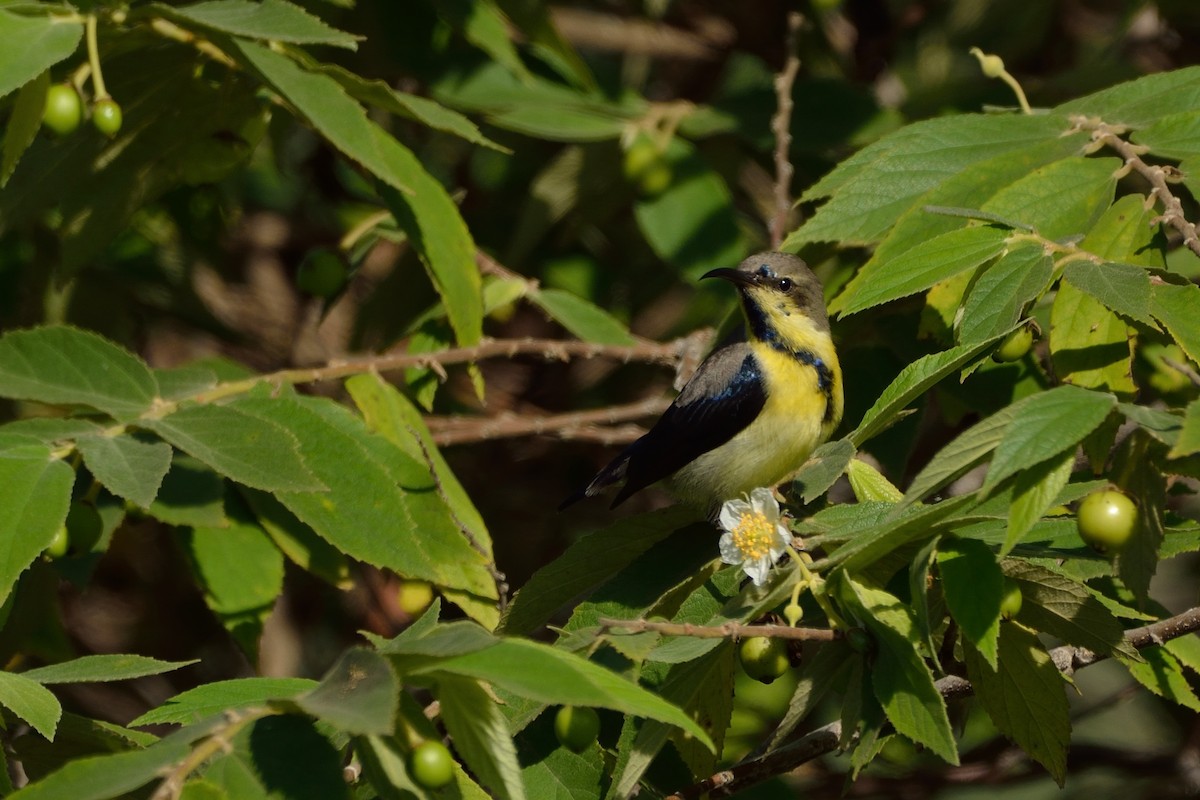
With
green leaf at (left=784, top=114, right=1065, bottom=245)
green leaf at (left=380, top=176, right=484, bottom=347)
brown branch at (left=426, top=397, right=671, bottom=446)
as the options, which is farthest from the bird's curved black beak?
green leaf at (left=784, top=114, right=1065, bottom=245)

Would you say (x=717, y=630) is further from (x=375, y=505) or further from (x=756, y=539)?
A: (x=375, y=505)

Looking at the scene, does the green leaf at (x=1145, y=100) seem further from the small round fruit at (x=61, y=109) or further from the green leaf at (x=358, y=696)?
the small round fruit at (x=61, y=109)

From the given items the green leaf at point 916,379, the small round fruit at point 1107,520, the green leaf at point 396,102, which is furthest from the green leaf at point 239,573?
the small round fruit at point 1107,520

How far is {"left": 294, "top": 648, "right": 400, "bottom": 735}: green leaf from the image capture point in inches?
69.6

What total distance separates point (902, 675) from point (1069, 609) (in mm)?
389

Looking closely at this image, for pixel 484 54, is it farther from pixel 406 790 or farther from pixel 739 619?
pixel 406 790

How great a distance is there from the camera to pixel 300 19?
9.81 ft

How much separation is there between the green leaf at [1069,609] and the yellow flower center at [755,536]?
1.45 ft

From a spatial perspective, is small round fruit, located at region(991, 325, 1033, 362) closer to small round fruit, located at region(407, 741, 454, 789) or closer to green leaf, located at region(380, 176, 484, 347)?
green leaf, located at region(380, 176, 484, 347)

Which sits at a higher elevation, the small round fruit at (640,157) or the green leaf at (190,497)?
the small round fruit at (640,157)

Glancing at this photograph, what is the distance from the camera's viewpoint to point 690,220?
4.54 m

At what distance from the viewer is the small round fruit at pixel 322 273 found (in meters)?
4.11

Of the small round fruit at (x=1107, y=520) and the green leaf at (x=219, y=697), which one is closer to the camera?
the small round fruit at (x=1107, y=520)

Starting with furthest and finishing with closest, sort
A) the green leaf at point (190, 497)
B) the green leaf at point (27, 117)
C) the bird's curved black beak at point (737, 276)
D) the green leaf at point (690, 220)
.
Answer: the green leaf at point (690, 220) < the bird's curved black beak at point (737, 276) < the green leaf at point (190, 497) < the green leaf at point (27, 117)
